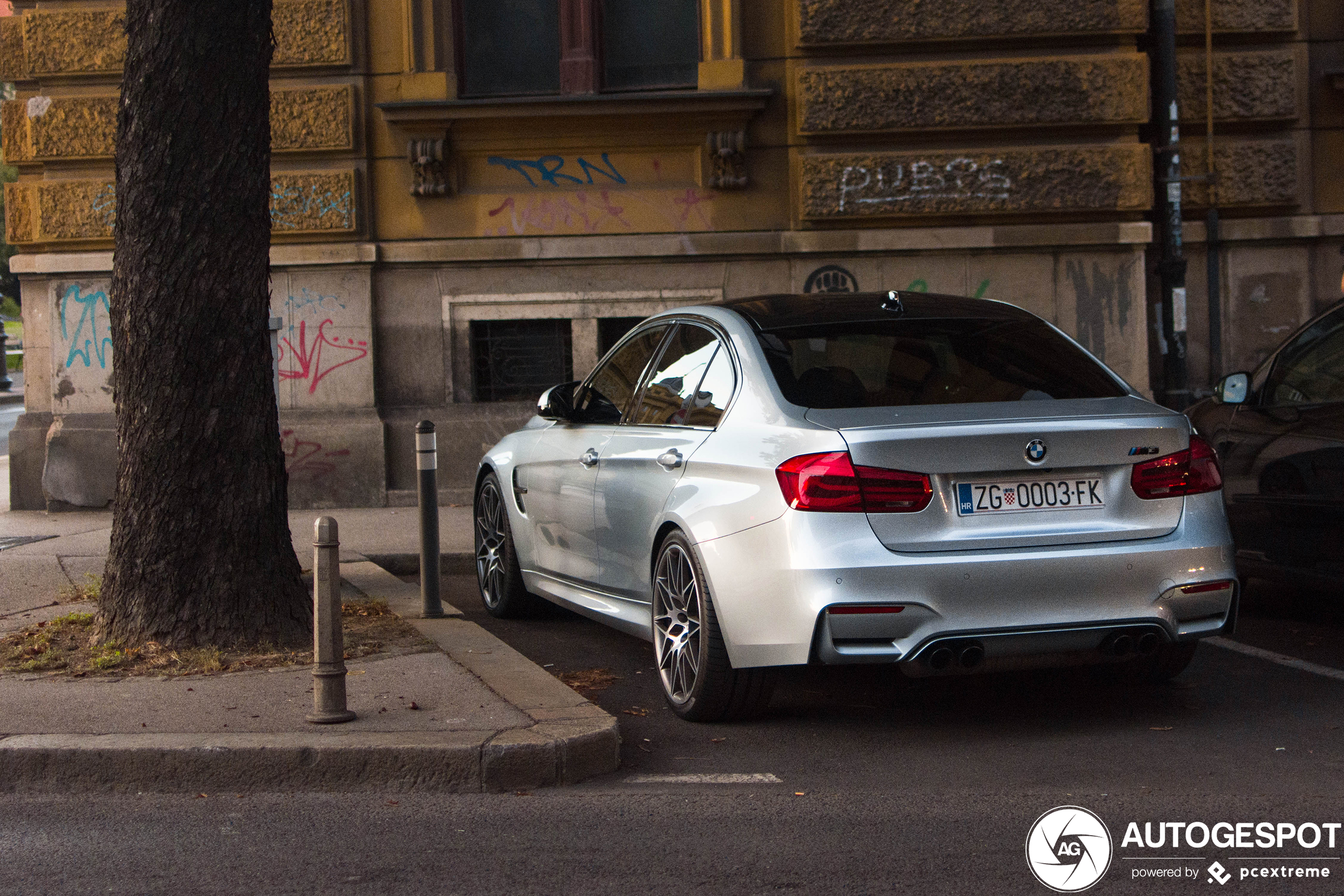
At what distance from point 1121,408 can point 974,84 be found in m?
6.96

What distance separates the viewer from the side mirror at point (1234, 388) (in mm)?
6602

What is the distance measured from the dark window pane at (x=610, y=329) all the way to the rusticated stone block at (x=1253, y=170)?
468 cm

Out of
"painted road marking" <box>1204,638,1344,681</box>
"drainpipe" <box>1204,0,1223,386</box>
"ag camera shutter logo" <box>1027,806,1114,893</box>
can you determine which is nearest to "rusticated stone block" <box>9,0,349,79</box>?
"drainpipe" <box>1204,0,1223,386</box>

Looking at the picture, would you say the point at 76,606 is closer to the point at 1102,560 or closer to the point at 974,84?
the point at 1102,560

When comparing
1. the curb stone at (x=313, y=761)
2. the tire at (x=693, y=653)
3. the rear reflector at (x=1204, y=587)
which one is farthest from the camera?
the tire at (x=693, y=653)

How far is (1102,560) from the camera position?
4535mm

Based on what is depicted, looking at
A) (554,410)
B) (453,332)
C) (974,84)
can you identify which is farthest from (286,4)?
(554,410)

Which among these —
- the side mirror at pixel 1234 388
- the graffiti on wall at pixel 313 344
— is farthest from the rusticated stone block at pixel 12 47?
the side mirror at pixel 1234 388

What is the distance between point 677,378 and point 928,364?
1.09 meters

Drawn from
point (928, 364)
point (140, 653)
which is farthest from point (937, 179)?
point (140, 653)

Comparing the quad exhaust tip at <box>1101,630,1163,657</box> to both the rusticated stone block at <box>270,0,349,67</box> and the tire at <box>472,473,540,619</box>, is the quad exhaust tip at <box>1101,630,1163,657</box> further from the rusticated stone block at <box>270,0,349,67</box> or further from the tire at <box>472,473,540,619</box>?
the rusticated stone block at <box>270,0,349,67</box>

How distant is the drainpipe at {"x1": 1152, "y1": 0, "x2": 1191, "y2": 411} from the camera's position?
36.7 feet

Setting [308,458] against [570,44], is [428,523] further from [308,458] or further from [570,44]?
[570,44]

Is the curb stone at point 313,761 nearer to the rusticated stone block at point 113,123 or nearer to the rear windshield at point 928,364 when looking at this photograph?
the rear windshield at point 928,364
